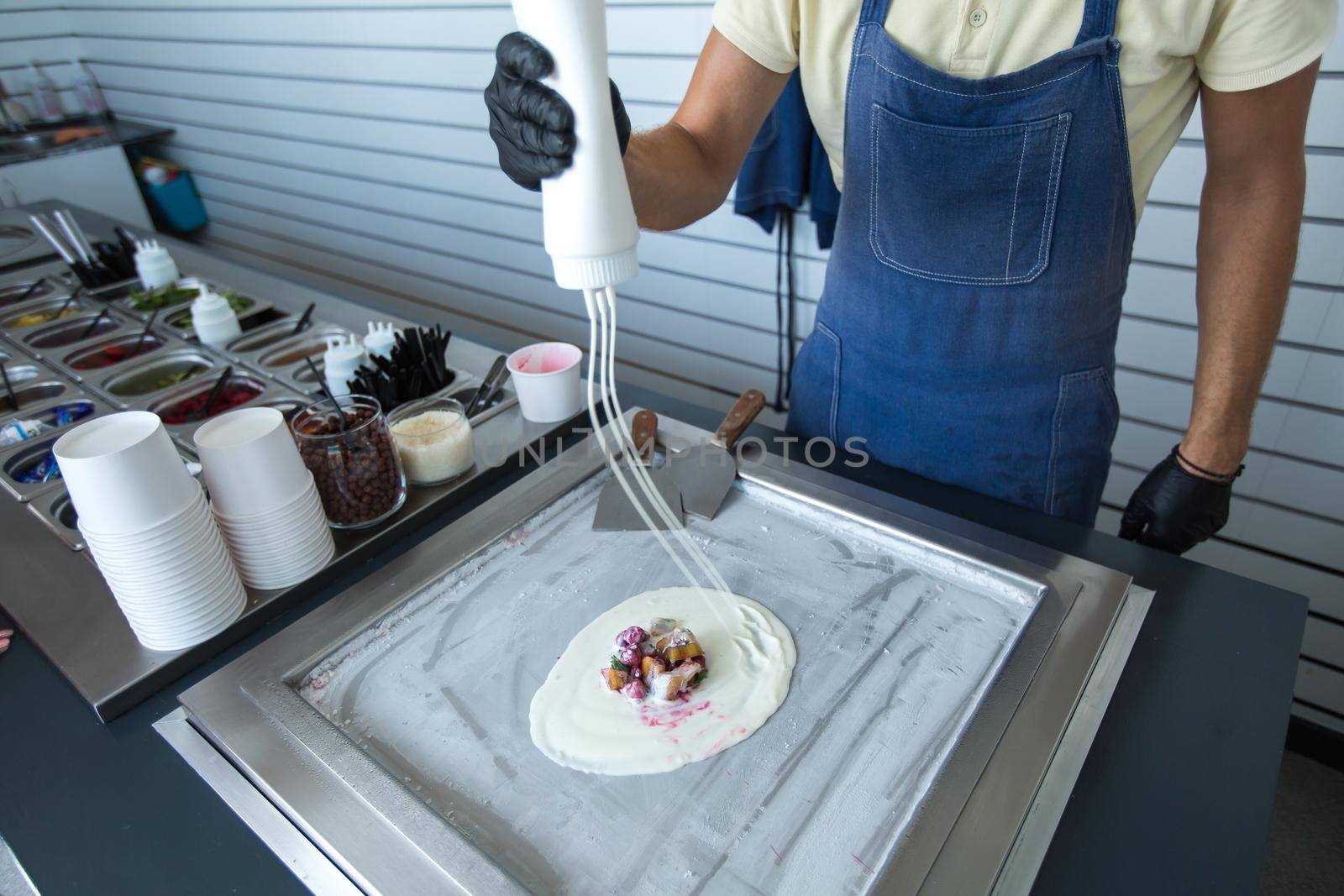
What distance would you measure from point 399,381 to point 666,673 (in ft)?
2.80

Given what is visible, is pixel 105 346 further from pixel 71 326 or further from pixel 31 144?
pixel 31 144

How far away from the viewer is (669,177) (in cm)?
125

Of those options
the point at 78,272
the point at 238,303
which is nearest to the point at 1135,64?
the point at 238,303

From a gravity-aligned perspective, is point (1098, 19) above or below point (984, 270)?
above

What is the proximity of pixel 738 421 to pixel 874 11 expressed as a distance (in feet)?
2.13

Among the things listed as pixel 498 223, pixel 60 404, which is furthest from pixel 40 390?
A: pixel 498 223

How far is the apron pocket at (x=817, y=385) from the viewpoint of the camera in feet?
4.78

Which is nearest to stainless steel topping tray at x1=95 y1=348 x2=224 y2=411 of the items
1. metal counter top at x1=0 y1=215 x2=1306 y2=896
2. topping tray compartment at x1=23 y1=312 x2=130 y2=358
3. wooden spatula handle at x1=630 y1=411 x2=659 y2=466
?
topping tray compartment at x1=23 y1=312 x2=130 y2=358

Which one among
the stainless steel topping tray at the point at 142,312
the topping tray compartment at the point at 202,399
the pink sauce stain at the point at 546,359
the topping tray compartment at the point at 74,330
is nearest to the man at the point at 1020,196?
the pink sauce stain at the point at 546,359

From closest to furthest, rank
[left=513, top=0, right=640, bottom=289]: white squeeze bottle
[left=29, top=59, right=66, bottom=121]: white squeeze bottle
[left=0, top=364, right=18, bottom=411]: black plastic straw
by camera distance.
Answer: [left=513, top=0, right=640, bottom=289]: white squeeze bottle < [left=0, top=364, right=18, bottom=411]: black plastic straw < [left=29, top=59, right=66, bottom=121]: white squeeze bottle

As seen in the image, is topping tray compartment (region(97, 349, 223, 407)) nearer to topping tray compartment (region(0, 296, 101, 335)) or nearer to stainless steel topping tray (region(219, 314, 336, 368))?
stainless steel topping tray (region(219, 314, 336, 368))

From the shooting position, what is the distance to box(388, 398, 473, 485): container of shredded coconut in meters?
1.28

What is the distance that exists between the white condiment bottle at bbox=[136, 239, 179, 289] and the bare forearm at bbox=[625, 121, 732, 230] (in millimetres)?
1593

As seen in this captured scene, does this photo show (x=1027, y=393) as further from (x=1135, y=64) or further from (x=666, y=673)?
(x=666, y=673)
